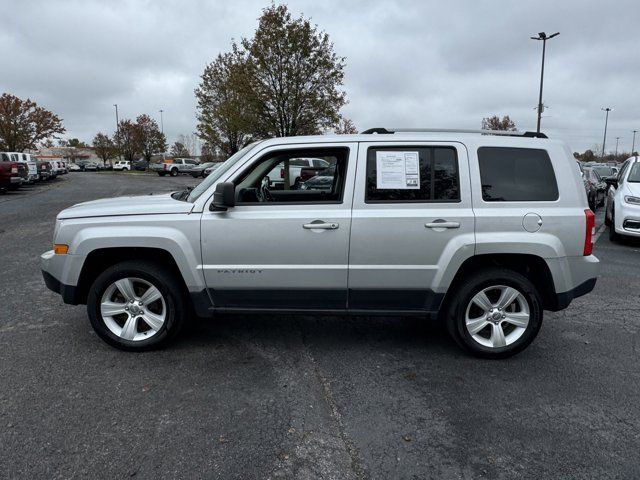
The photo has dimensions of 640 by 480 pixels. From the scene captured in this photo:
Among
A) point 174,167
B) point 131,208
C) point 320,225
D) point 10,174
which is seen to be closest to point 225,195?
point 320,225

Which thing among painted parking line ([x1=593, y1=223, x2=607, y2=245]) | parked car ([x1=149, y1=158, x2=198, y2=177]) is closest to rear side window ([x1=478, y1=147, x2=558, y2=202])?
painted parking line ([x1=593, y1=223, x2=607, y2=245])

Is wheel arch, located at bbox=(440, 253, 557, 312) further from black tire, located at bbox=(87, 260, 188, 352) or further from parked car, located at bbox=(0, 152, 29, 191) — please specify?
parked car, located at bbox=(0, 152, 29, 191)

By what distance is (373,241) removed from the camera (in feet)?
12.6

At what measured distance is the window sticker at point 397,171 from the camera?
12.8 feet

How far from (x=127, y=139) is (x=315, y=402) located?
252 feet

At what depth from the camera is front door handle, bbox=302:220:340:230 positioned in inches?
151

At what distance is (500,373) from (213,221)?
2615 millimetres

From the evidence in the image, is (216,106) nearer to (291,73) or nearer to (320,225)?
(291,73)

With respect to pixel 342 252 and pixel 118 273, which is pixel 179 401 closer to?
pixel 118 273

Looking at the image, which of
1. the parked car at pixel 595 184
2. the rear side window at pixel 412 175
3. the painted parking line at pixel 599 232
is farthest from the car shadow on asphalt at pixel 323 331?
the parked car at pixel 595 184

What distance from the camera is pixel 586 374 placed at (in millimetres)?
3852

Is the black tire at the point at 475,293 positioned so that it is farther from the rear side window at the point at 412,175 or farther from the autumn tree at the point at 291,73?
the autumn tree at the point at 291,73

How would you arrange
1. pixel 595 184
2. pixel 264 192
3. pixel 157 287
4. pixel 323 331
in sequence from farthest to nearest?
pixel 595 184 < pixel 323 331 < pixel 264 192 < pixel 157 287

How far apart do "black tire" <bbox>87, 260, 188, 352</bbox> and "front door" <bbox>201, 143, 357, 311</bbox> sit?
0.33 m
